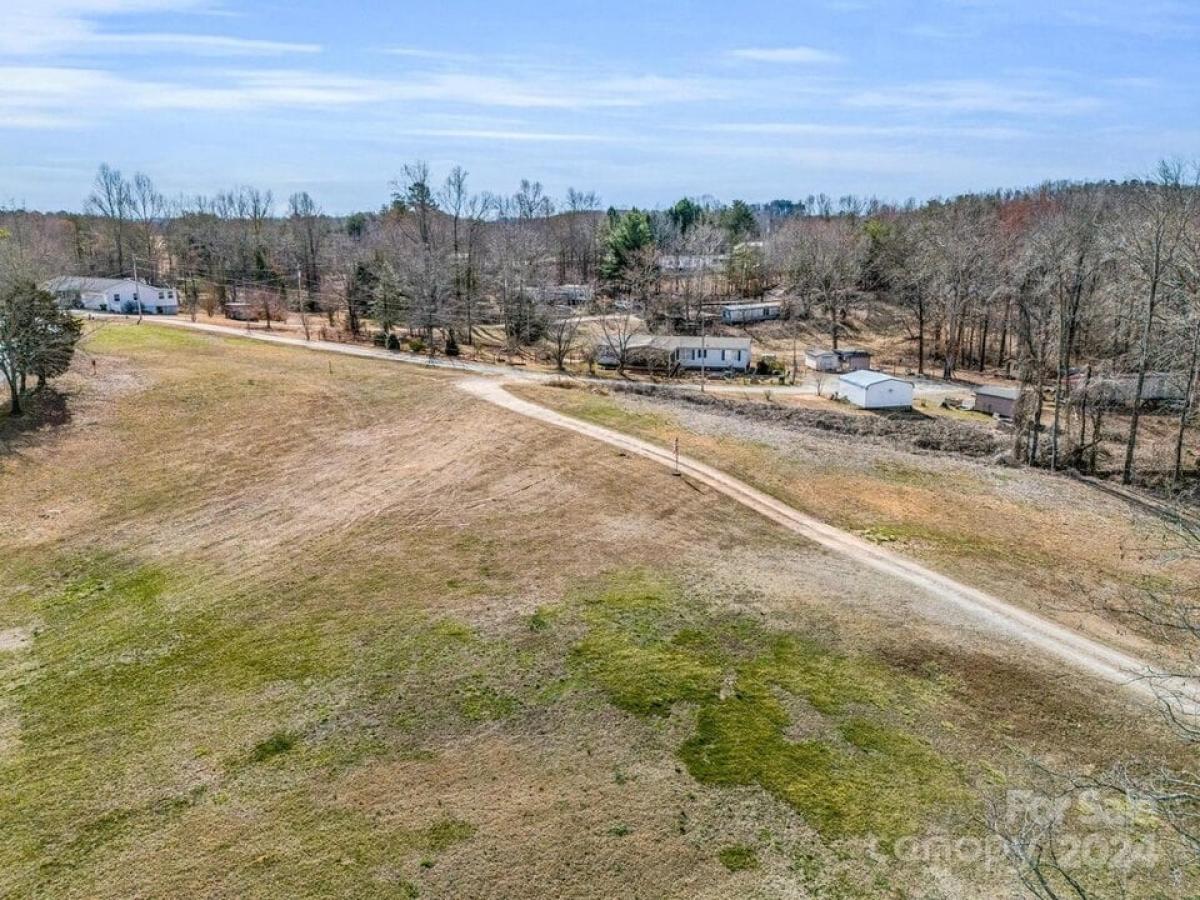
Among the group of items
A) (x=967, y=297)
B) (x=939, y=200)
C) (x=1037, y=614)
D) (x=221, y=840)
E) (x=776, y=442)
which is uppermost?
(x=939, y=200)

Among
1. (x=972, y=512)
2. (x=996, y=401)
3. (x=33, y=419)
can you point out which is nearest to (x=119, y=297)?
(x=33, y=419)

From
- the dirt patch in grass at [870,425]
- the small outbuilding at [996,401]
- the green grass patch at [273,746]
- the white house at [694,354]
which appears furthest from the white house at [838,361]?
the green grass patch at [273,746]

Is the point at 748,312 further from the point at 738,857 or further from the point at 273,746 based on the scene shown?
the point at 738,857

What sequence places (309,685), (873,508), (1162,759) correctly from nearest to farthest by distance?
(1162,759)
(309,685)
(873,508)

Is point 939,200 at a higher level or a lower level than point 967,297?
higher

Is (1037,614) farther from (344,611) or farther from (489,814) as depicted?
(344,611)

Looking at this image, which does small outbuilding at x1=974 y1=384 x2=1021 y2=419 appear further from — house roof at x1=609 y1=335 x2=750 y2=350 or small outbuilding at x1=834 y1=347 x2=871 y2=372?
house roof at x1=609 y1=335 x2=750 y2=350

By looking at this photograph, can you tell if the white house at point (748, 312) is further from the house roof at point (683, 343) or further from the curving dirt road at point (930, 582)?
the curving dirt road at point (930, 582)

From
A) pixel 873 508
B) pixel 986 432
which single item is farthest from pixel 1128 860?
pixel 986 432

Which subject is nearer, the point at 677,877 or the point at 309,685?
the point at 677,877
